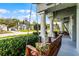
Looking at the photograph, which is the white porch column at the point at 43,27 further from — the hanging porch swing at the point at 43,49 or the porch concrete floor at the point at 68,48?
the porch concrete floor at the point at 68,48

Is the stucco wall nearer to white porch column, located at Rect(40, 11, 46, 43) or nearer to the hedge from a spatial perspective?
white porch column, located at Rect(40, 11, 46, 43)

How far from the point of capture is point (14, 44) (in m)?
3.21

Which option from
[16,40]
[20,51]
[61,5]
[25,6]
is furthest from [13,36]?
[61,5]

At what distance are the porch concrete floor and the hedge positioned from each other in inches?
20.0

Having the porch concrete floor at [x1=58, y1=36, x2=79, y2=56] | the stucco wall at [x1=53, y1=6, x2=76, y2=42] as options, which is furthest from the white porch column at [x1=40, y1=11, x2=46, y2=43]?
the porch concrete floor at [x1=58, y1=36, x2=79, y2=56]

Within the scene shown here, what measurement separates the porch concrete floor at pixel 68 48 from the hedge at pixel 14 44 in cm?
51

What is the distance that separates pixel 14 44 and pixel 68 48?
977 mm

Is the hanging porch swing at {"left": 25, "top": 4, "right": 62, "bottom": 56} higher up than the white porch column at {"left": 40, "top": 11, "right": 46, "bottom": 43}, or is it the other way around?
the white porch column at {"left": 40, "top": 11, "right": 46, "bottom": 43}

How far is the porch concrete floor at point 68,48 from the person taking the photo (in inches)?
125

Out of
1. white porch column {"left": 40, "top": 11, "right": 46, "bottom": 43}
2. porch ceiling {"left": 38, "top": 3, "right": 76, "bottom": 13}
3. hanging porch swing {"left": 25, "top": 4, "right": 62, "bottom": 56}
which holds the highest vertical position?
porch ceiling {"left": 38, "top": 3, "right": 76, "bottom": 13}

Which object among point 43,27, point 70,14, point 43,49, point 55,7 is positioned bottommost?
point 43,49

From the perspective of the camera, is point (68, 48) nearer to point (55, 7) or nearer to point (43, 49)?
point (43, 49)

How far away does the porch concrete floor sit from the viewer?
3.19 metres

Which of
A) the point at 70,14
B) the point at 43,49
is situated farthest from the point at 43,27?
the point at 70,14
